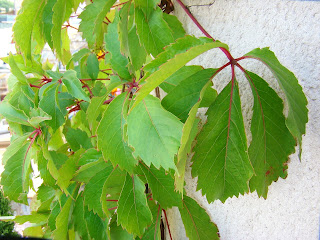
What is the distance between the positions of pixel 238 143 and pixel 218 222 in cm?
24

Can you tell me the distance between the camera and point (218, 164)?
40 centimetres

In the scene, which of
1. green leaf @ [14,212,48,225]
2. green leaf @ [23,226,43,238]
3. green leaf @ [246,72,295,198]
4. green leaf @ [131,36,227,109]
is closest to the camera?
green leaf @ [131,36,227,109]

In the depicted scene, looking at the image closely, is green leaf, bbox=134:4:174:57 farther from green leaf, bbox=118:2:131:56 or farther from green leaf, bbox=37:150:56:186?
green leaf, bbox=37:150:56:186

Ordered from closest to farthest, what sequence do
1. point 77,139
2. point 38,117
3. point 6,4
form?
point 38,117 → point 77,139 → point 6,4

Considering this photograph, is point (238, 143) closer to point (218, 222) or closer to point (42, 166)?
point (218, 222)

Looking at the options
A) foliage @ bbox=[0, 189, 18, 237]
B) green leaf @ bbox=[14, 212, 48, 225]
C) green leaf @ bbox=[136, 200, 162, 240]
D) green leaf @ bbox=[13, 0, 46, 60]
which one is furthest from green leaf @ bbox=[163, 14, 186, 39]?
foliage @ bbox=[0, 189, 18, 237]

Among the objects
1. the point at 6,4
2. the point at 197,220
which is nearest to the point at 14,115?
the point at 197,220

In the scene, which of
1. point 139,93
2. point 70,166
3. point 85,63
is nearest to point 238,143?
point 139,93

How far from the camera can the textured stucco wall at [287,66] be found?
38 cm

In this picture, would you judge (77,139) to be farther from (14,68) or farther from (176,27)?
(176,27)

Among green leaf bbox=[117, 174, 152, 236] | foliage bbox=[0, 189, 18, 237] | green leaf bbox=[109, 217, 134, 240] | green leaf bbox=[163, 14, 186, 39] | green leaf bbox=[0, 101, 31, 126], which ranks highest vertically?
green leaf bbox=[163, 14, 186, 39]

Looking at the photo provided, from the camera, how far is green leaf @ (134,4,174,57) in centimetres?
41

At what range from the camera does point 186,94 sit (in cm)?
39

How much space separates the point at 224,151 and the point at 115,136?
6.0 inches
